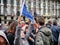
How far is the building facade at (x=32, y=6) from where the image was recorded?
35312 mm

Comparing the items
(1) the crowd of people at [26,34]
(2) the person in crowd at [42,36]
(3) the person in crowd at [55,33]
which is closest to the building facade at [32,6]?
(3) the person in crowd at [55,33]

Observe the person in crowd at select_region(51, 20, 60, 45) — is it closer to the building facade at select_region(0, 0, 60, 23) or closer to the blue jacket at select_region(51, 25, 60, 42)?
the blue jacket at select_region(51, 25, 60, 42)

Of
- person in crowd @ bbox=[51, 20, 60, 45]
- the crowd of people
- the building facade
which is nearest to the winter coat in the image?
the crowd of people

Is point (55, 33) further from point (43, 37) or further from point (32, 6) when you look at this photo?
point (32, 6)

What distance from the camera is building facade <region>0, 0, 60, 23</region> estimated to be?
35.3 metres

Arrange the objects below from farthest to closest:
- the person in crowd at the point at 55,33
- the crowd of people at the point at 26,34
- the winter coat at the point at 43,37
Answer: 1. the person in crowd at the point at 55,33
2. the winter coat at the point at 43,37
3. the crowd of people at the point at 26,34

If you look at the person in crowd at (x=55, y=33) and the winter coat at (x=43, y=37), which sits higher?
the winter coat at (x=43, y=37)

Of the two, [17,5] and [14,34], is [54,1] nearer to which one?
[17,5]

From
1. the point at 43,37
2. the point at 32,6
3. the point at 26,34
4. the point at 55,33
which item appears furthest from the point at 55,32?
the point at 32,6

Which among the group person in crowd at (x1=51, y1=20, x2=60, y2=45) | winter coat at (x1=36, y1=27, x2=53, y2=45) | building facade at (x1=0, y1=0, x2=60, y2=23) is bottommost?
building facade at (x1=0, y1=0, x2=60, y2=23)

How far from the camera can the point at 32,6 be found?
3753 centimetres

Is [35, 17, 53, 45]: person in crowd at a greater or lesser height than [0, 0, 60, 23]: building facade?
greater

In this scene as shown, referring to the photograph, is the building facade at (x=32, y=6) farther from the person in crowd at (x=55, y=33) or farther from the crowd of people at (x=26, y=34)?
the crowd of people at (x=26, y=34)

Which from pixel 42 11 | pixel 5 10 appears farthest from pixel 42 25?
pixel 42 11
